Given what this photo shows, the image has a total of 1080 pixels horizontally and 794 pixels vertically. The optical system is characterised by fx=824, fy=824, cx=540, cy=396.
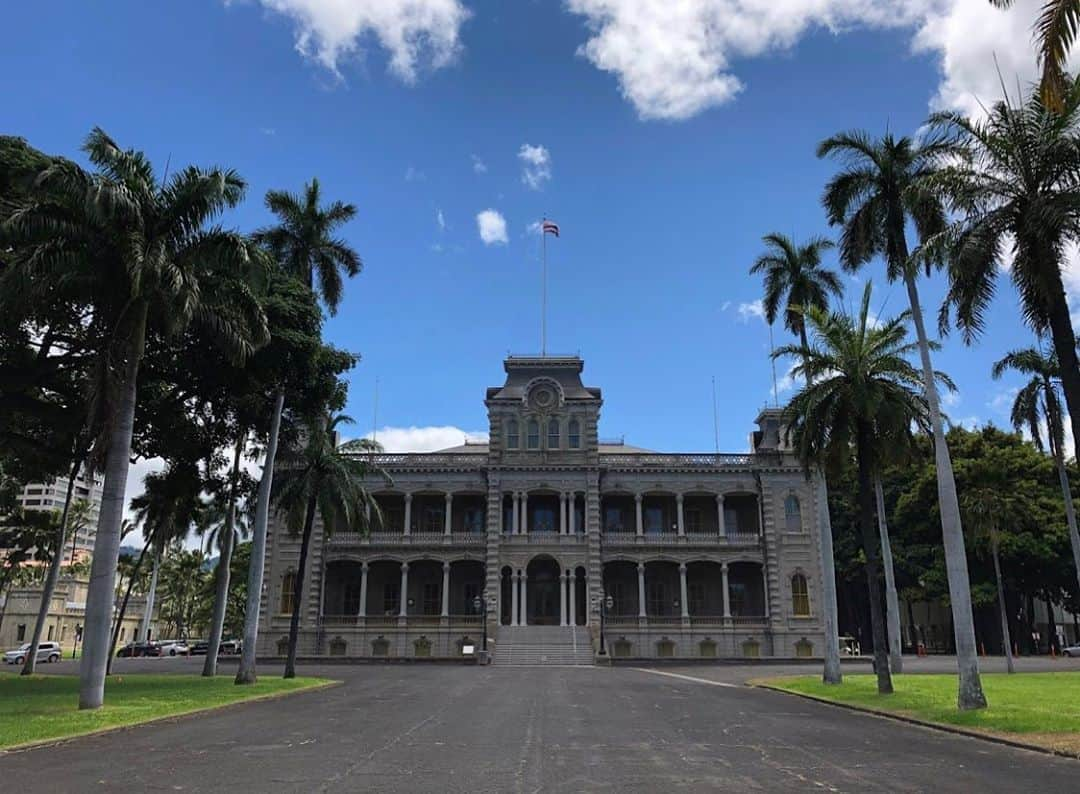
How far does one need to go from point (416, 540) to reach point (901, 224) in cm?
3793

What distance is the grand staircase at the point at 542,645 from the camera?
45969 millimetres

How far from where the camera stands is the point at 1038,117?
1633 centimetres

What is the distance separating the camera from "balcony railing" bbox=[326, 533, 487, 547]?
172ft

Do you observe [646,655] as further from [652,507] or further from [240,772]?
[240,772]

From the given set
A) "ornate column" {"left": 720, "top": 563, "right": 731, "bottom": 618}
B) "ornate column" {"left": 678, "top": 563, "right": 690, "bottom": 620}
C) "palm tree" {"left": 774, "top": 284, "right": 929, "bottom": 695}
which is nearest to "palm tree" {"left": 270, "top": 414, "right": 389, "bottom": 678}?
"palm tree" {"left": 774, "top": 284, "right": 929, "bottom": 695}

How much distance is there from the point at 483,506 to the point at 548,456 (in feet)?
19.0

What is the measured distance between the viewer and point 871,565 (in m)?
24.3

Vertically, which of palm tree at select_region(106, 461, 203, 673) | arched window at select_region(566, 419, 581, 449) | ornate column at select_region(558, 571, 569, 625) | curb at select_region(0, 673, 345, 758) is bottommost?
curb at select_region(0, 673, 345, 758)

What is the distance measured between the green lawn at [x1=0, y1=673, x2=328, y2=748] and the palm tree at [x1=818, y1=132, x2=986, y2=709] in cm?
1786

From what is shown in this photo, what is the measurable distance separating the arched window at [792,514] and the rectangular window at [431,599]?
2280 cm

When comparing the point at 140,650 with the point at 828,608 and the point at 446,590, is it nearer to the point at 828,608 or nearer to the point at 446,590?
the point at 446,590

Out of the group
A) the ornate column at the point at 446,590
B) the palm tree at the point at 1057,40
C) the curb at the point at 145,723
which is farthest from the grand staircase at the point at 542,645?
the palm tree at the point at 1057,40

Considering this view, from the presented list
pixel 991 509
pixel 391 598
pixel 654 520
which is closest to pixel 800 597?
pixel 654 520

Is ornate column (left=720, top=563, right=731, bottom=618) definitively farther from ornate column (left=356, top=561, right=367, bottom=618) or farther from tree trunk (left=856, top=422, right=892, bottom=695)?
tree trunk (left=856, top=422, right=892, bottom=695)
